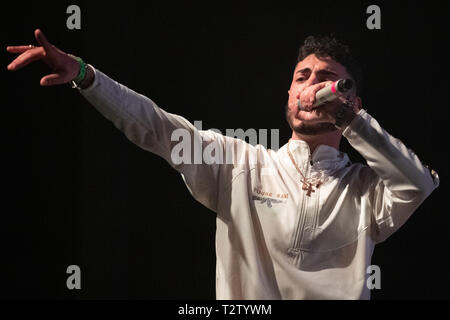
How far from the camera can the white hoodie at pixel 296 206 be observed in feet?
5.05

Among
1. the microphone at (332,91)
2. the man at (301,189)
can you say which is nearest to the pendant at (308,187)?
the man at (301,189)

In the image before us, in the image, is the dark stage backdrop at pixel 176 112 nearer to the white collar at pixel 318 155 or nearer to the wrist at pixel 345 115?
the white collar at pixel 318 155

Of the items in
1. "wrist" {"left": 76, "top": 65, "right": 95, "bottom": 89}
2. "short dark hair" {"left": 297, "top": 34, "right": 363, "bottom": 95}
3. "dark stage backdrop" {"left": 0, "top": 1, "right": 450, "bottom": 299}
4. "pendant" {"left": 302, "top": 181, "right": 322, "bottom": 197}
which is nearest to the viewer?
"wrist" {"left": 76, "top": 65, "right": 95, "bottom": 89}

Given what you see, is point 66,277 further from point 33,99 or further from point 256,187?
point 256,187

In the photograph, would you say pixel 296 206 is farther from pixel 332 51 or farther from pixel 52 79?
pixel 52 79

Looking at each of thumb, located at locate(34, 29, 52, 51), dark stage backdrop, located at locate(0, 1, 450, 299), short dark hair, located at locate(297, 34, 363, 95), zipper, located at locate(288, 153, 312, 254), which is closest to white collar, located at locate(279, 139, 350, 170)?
zipper, located at locate(288, 153, 312, 254)

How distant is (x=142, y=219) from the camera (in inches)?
90.6

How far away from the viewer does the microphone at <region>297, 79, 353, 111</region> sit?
1.46m

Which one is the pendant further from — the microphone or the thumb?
the thumb

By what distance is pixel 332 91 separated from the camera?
4.93 ft

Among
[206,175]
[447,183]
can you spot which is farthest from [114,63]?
[447,183]

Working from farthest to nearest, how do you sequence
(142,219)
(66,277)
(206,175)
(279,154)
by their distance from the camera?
(142,219), (66,277), (279,154), (206,175)

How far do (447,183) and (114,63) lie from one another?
141cm

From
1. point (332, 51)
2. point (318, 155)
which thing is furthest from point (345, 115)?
point (332, 51)
